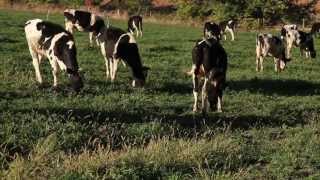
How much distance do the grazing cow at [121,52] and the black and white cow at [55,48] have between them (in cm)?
230

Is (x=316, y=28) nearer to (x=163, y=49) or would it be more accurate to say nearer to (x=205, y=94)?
(x=163, y=49)

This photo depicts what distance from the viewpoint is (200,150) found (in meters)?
10.6

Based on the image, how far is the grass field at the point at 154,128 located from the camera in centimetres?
960

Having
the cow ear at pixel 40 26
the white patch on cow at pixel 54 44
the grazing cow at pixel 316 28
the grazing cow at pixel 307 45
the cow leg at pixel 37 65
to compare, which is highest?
the cow ear at pixel 40 26

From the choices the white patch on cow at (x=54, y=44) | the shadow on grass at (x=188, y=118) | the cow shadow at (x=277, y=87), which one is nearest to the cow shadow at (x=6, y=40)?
the white patch on cow at (x=54, y=44)

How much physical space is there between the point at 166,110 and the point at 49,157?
19.9ft

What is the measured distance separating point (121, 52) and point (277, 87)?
17.8ft

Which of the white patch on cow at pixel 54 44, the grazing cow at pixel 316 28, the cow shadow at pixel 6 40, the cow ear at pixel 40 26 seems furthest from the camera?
the grazing cow at pixel 316 28

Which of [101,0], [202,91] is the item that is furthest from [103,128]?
[101,0]

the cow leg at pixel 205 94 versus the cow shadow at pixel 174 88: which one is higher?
the cow leg at pixel 205 94

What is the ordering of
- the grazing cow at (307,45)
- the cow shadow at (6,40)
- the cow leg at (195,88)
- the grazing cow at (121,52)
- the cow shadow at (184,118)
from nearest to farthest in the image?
the cow shadow at (184,118) → the cow leg at (195,88) → the grazing cow at (121,52) → the cow shadow at (6,40) → the grazing cow at (307,45)

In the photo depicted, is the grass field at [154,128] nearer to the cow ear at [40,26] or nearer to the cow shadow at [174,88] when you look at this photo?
the cow shadow at [174,88]

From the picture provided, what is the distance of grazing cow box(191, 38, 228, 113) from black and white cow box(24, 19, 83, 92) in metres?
3.25

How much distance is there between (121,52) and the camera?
20266 millimetres
